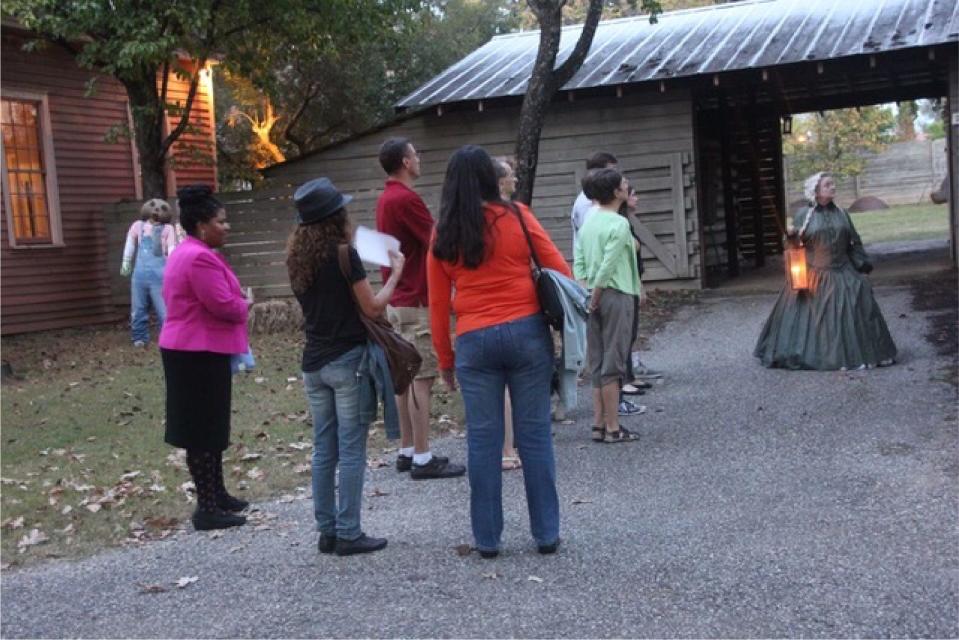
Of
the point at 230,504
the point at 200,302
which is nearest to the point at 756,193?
the point at 230,504

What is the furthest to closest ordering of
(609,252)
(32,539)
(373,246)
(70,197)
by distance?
(70,197)
(609,252)
(32,539)
(373,246)

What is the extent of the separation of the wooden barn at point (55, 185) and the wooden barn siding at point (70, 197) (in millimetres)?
17

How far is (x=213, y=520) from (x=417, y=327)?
178 centimetres

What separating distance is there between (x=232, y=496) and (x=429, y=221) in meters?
2.18

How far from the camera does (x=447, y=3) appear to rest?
3500 centimetres

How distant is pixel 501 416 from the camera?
210 inches

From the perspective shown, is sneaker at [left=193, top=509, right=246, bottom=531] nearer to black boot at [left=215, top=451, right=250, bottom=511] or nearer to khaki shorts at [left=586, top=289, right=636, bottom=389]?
black boot at [left=215, top=451, right=250, bottom=511]

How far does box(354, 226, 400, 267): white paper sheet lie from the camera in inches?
217

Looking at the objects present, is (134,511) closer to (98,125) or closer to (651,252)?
(651,252)

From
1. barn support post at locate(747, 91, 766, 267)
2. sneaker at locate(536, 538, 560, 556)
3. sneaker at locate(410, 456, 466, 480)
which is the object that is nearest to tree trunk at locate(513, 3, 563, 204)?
sneaker at locate(410, 456, 466, 480)

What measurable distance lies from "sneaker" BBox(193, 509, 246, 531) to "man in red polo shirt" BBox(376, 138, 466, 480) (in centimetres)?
118

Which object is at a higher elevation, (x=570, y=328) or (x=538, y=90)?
(x=538, y=90)

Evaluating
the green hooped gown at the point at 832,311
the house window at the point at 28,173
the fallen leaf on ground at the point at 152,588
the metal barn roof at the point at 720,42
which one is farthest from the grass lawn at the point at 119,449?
the metal barn roof at the point at 720,42

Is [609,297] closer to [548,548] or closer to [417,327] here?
[417,327]
